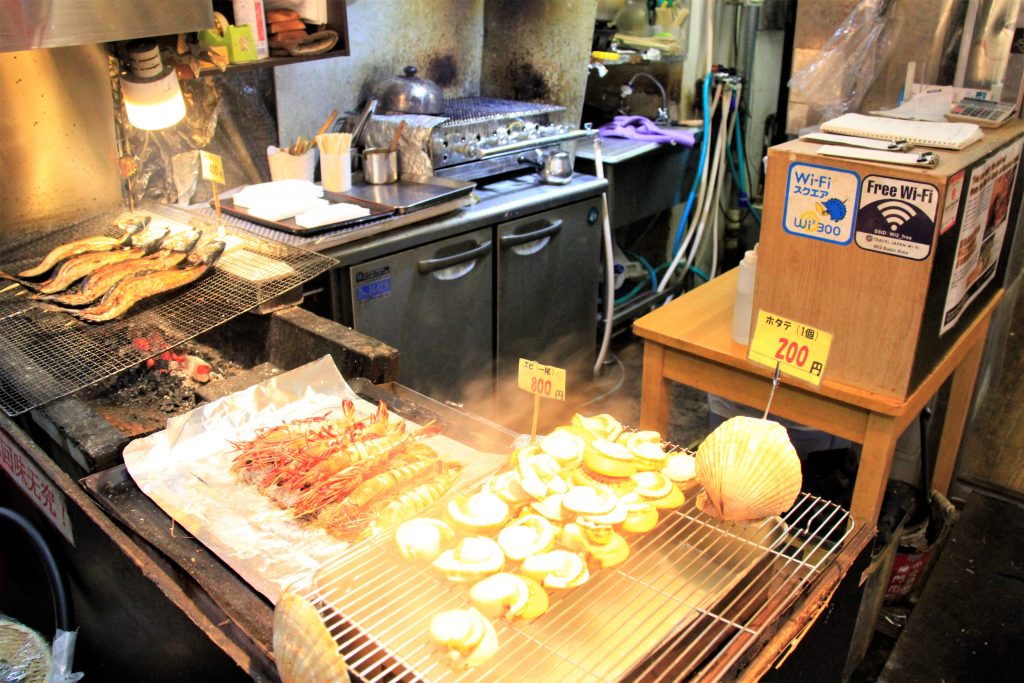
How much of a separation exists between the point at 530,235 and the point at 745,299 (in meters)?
1.42

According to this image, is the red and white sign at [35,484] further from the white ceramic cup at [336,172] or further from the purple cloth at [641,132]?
the purple cloth at [641,132]

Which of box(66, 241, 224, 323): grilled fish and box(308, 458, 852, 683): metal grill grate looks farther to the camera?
box(66, 241, 224, 323): grilled fish

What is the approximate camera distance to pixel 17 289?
7.68 ft

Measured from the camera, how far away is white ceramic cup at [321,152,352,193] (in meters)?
3.18

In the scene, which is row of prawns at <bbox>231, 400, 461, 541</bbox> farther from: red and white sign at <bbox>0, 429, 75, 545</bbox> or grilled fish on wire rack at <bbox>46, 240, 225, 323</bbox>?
grilled fish on wire rack at <bbox>46, 240, 225, 323</bbox>

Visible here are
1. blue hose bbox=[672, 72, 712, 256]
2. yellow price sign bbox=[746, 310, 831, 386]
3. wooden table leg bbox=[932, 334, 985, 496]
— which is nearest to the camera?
yellow price sign bbox=[746, 310, 831, 386]

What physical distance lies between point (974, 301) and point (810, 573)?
4.90 ft

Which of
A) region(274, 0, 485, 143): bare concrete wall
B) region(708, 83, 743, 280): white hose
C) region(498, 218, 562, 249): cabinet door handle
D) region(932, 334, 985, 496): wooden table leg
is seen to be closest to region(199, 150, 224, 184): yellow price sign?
region(274, 0, 485, 143): bare concrete wall

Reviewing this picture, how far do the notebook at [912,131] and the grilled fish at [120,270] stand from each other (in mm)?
1743

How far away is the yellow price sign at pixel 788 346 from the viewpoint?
5.32 ft

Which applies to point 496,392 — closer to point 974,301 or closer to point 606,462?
point 974,301

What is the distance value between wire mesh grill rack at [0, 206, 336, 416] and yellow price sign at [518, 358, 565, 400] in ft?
2.88

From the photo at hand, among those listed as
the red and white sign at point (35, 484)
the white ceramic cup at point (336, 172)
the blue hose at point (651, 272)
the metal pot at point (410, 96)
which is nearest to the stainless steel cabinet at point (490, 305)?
the white ceramic cup at point (336, 172)

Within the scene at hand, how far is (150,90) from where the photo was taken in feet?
9.25
